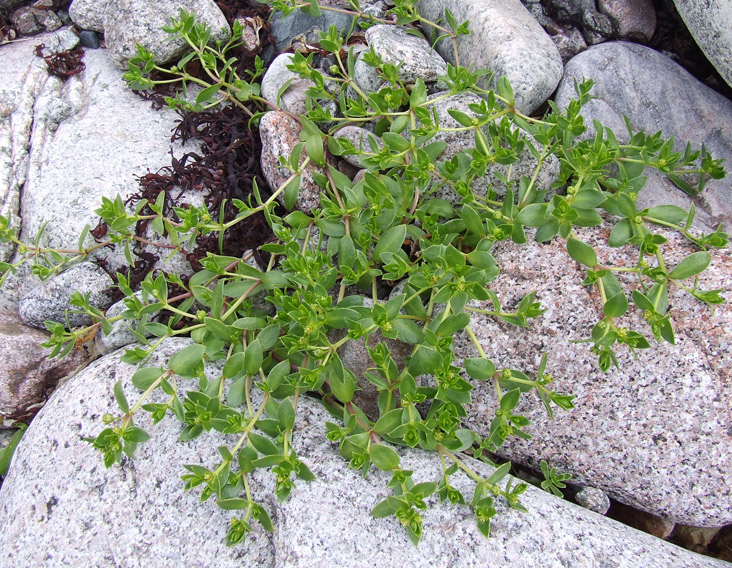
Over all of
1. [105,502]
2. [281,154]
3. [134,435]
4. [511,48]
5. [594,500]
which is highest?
[511,48]

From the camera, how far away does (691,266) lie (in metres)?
2.68

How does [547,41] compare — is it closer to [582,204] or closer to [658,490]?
[582,204]

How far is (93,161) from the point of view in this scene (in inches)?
158

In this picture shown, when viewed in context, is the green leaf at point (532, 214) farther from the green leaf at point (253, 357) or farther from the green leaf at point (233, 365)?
the green leaf at point (233, 365)

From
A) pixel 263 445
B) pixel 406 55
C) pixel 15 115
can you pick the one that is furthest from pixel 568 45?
pixel 15 115

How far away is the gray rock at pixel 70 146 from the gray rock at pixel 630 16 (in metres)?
3.21

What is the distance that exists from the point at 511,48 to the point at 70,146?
10.2 feet

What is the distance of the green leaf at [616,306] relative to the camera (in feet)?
8.55

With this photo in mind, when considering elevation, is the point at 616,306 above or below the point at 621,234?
below

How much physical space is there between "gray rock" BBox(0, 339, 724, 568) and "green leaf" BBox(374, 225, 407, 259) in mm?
932

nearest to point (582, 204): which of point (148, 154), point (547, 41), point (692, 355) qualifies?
point (692, 355)

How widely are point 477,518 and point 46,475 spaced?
2150 mm

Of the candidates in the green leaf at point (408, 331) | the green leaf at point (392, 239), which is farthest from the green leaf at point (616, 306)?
→ the green leaf at point (392, 239)

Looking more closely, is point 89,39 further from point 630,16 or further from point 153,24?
point 630,16
